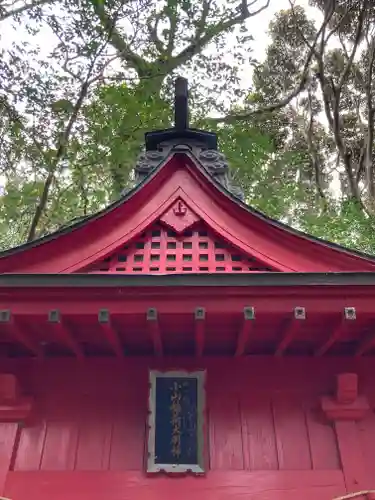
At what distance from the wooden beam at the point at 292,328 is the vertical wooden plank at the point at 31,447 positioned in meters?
1.66

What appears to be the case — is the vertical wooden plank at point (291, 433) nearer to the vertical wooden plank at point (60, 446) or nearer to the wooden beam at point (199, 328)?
the wooden beam at point (199, 328)

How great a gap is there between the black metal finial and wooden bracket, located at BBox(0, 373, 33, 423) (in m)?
2.73

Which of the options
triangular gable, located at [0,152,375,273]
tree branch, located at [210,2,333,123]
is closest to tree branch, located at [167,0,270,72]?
tree branch, located at [210,2,333,123]

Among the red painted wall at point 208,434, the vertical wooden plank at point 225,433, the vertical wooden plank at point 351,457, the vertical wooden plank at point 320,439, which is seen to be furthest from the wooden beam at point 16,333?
the vertical wooden plank at point 351,457

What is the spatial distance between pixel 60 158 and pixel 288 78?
9085mm

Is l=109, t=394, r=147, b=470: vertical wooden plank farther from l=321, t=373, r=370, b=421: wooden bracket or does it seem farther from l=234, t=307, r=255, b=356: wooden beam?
l=321, t=373, r=370, b=421: wooden bracket

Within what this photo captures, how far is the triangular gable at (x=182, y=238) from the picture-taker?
3502mm

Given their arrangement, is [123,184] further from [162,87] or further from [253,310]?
[253,310]

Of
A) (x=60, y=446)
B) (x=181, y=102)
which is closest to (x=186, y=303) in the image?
(x=60, y=446)

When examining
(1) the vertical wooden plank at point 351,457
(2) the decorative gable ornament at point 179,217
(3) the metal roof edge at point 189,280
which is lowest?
(1) the vertical wooden plank at point 351,457

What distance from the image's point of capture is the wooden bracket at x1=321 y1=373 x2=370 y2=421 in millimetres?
3193

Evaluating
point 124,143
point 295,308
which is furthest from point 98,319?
point 124,143

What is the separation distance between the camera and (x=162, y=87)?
1104cm

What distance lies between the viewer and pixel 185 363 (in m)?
3.40
